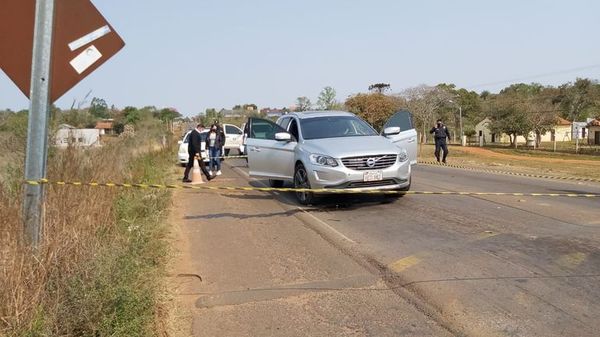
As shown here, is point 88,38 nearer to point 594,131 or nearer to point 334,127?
point 334,127

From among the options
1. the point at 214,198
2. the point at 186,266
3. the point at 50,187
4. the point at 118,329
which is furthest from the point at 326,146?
the point at 118,329

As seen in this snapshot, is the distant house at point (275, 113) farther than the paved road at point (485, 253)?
Yes

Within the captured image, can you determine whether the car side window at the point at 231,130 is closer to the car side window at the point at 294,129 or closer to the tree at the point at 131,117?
the tree at the point at 131,117

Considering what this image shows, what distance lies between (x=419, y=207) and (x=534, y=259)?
361 cm

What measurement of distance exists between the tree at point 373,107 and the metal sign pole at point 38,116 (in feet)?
165

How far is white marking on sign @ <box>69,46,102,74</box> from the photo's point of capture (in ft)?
14.3

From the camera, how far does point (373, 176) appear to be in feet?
30.7

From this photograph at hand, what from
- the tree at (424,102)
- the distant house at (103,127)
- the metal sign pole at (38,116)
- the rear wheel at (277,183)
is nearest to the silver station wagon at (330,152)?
the rear wheel at (277,183)

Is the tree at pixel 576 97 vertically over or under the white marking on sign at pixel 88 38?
over

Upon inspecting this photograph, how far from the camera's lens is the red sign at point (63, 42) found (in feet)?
13.8

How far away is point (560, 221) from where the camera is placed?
8.24 metres

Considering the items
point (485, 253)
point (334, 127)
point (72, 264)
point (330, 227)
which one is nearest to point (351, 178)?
point (330, 227)

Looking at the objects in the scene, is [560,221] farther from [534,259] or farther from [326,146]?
[326,146]

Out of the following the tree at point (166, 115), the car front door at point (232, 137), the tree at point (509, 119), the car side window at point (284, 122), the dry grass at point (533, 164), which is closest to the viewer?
the car side window at point (284, 122)
